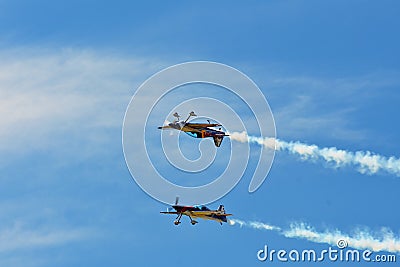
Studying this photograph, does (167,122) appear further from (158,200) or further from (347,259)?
(347,259)

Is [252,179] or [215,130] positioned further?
[215,130]

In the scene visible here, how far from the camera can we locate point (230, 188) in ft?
455

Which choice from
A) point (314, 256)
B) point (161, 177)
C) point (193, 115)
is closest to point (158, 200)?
point (161, 177)

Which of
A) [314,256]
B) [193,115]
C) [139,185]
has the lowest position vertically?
[314,256]

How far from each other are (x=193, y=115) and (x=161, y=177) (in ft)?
35.7

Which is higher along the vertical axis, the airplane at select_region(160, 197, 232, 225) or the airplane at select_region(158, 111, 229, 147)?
the airplane at select_region(158, 111, 229, 147)

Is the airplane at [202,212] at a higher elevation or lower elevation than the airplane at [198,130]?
lower

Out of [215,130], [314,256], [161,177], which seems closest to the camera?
[314,256]

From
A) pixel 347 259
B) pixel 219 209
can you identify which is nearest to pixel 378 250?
pixel 347 259

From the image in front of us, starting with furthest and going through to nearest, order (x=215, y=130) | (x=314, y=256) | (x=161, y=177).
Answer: (x=215, y=130)
(x=161, y=177)
(x=314, y=256)

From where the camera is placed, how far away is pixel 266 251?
131 metres

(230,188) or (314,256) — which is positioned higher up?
(230,188)

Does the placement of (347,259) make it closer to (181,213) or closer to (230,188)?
(230,188)

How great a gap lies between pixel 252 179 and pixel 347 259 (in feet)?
62.9
